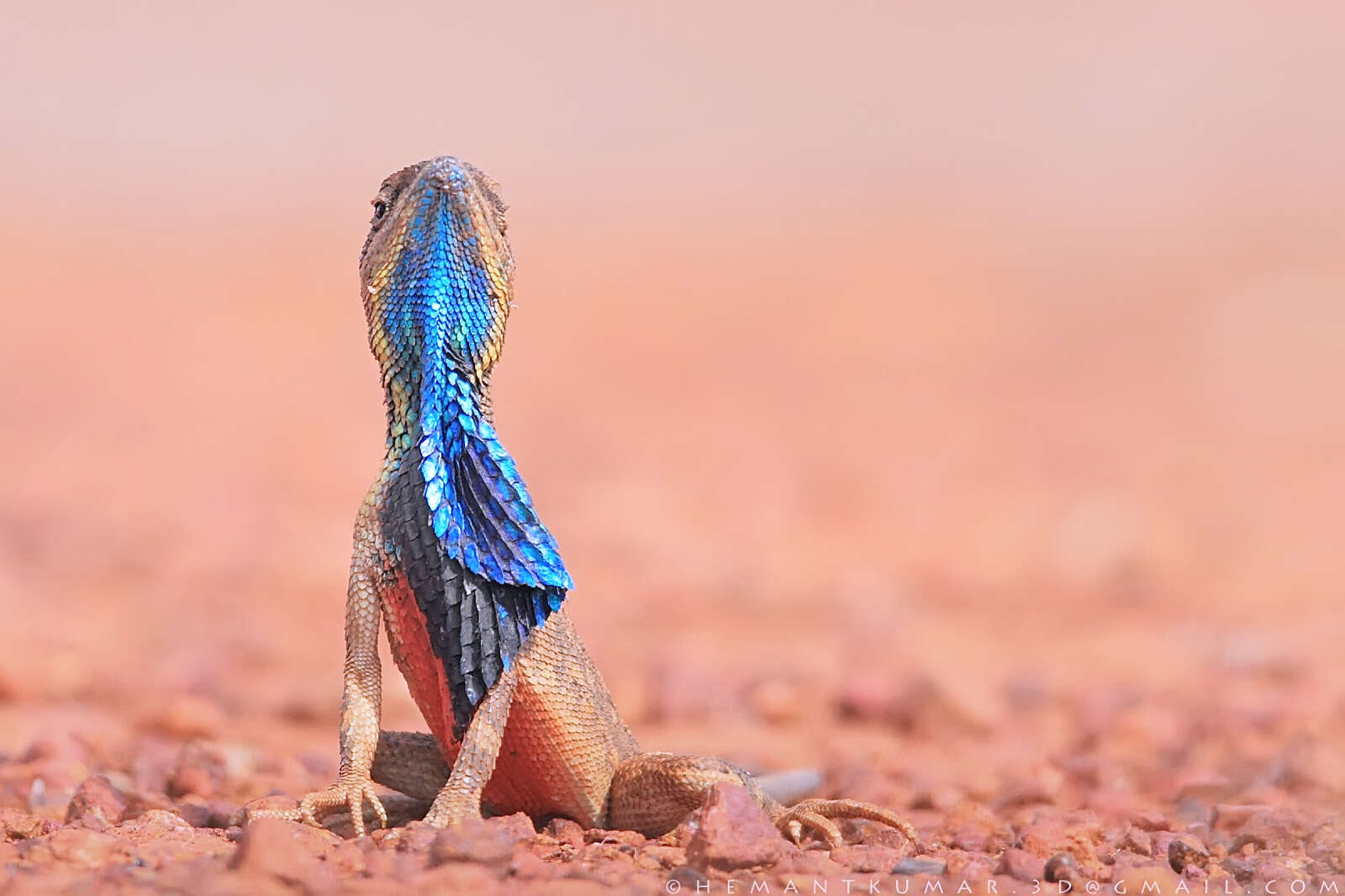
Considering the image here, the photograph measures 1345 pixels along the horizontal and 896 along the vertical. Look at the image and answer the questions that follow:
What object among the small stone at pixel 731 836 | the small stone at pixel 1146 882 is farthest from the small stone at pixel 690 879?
the small stone at pixel 1146 882

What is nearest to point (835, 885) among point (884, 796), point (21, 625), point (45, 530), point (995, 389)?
point (884, 796)

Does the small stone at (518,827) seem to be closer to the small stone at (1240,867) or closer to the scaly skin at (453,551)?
the scaly skin at (453,551)

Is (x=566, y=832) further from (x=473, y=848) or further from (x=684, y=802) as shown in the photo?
(x=473, y=848)

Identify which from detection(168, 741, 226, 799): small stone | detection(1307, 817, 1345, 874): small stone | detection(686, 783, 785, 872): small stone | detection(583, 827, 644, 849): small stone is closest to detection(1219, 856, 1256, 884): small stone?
detection(1307, 817, 1345, 874): small stone

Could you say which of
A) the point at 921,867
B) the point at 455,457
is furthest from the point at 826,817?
the point at 455,457

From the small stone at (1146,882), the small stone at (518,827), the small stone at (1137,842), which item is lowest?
the small stone at (518,827)

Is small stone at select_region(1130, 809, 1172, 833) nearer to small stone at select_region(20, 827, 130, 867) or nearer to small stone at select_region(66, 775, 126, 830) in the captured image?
small stone at select_region(20, 827, 130, 867)
